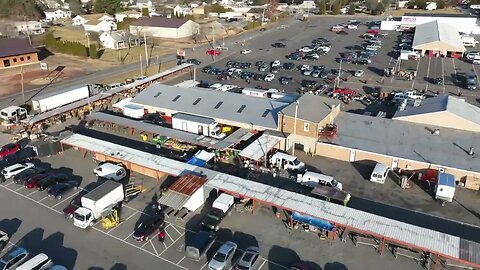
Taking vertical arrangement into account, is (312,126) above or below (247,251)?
above

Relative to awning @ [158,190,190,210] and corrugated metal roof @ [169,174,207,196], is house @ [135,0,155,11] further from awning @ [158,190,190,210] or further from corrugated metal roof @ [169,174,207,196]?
awning @ [158,190,190,210]

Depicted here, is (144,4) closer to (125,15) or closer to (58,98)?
(125,15)

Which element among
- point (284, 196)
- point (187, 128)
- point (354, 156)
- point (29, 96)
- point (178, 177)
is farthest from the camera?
point (29, 96)

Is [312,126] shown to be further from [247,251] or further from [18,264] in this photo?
[18,264]

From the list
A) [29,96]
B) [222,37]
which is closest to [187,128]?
[29,96]

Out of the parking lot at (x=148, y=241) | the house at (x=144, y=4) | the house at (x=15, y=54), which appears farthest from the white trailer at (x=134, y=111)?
the house at (x=144, y=4)

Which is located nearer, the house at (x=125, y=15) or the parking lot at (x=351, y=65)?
the parking lot at (x=351, y=65)

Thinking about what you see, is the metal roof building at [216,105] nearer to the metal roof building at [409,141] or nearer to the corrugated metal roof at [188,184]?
the metal roof building at [409,141]
